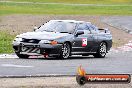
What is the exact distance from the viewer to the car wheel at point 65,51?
22797 millimetres

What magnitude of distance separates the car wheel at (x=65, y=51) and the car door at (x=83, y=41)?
49 cm

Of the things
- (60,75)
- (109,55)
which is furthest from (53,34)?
(60,75)

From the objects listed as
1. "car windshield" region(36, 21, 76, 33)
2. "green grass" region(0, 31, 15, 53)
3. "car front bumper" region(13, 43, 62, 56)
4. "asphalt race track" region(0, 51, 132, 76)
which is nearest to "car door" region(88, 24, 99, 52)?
"car windshield" region(36, 21, 76, 33)

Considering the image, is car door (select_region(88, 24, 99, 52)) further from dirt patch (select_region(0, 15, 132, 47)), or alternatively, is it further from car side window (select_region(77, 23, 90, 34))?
dirt patch (select_region(0, 15, 132, 47))

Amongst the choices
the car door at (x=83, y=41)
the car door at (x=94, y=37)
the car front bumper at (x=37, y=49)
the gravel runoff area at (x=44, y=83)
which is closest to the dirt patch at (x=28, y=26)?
the car door at (x=94, y=37)

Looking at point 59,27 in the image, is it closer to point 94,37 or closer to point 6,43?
point 94,37

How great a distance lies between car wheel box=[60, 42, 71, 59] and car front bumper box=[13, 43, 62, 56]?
217 millimetres

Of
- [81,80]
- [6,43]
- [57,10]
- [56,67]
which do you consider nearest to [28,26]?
[6,43]

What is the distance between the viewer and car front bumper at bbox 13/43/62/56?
22.3m

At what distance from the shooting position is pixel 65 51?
75.3ft

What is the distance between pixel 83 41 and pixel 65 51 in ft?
4.87

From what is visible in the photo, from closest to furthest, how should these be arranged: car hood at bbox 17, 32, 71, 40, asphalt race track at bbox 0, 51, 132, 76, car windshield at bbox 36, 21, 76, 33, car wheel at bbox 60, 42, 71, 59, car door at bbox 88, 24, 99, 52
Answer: asphalt race track at bbox 0, 51, 132, 76 → car hood at bbox 17, 32, 71, 40 → car wheel at bbox 60, 42, 71, 59 → car windshield at bbox 36, 21, 76, 33 → car door at bbox 88, 24, 99, 52

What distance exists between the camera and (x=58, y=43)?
22.6m

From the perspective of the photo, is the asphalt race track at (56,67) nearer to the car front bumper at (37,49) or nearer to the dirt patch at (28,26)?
the car front bumper at (37,49)
